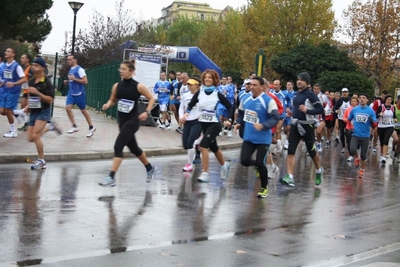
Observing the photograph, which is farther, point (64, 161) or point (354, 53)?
point (354, 53)

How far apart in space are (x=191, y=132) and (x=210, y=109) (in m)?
0.70

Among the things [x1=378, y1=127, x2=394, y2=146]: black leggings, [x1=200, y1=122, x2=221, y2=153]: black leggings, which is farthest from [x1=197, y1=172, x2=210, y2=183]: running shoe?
[x1=378, y1=127, x2=394, y2=146]: black leggings

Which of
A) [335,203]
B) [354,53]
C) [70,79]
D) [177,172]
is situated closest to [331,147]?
[70,79]

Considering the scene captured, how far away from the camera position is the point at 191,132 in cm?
1330

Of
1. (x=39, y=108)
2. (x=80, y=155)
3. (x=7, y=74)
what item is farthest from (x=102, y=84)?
(x=39, y=108)

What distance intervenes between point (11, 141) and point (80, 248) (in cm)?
915

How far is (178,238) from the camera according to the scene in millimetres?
7766

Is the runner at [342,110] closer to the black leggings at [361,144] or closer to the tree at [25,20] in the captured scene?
the black leggings at [361,144]

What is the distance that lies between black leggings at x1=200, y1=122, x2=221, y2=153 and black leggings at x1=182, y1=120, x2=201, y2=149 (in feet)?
0.68

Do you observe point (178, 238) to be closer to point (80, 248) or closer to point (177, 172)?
point (80, 248)

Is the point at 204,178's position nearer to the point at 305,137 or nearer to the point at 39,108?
the point at 305,137

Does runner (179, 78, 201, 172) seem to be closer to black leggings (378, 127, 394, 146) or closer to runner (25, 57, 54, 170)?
runner (25, 57, 54, 170)

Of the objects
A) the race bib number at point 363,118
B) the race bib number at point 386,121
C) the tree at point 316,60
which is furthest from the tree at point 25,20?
the race bib number at point 363,118

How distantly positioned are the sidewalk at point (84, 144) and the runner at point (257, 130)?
4.47 metres
